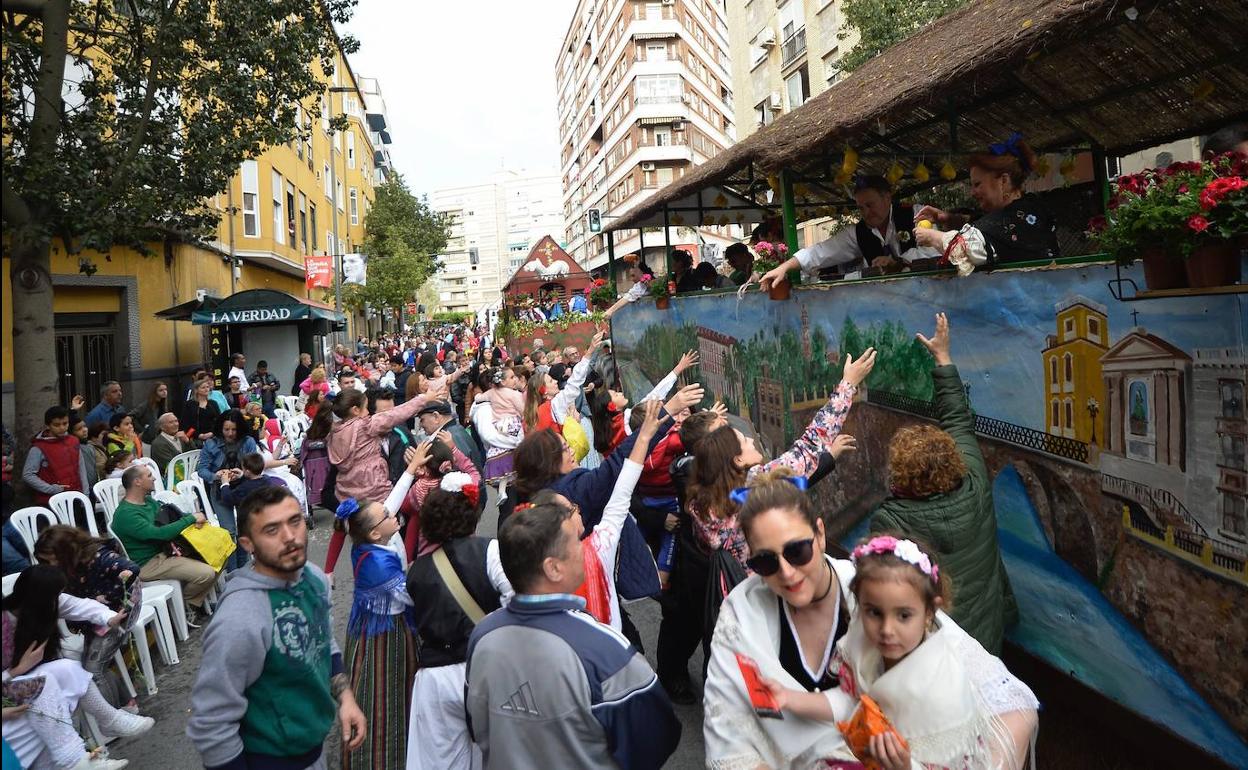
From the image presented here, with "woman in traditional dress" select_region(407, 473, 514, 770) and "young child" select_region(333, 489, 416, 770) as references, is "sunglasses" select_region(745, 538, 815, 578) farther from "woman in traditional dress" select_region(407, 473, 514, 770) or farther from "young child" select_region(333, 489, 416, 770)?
"young child" select_region(333, 489, 416, 770)

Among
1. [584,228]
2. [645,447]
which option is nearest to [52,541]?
[645,447]

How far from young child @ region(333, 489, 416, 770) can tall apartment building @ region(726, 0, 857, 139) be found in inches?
884

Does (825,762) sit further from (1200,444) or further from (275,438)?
(275,438)

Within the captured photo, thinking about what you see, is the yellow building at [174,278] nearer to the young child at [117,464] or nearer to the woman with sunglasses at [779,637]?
the young child at [117,464]

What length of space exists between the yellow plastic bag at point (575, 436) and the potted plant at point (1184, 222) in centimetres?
472

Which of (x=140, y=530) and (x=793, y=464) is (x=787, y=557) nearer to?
(x=793, y=464)

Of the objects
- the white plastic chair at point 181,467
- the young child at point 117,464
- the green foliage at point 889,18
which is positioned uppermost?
the green foliage at point 889,18

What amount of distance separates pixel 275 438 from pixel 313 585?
9221 mm

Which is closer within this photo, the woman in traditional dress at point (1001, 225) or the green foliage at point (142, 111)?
the woman in traditional dress at point (1001, 225)

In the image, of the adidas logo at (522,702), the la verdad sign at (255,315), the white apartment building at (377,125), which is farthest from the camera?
the white apartment building at (377,125)

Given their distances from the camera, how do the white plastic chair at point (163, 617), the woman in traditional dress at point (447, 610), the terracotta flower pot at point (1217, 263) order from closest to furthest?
1. the terracotta flower pot at point (1217, 263)
2. the woman in traditional dress at point (447, 610)
3. the white plastic chair at point (163, 617)

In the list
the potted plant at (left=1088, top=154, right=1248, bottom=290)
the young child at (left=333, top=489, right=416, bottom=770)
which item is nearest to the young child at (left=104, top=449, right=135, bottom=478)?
the young child at (left=333, top=489, right=416, bottom=770)

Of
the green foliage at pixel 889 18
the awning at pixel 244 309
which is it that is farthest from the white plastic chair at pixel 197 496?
the green foliage at pixel 889 18

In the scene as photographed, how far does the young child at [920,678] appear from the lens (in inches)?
81.7
